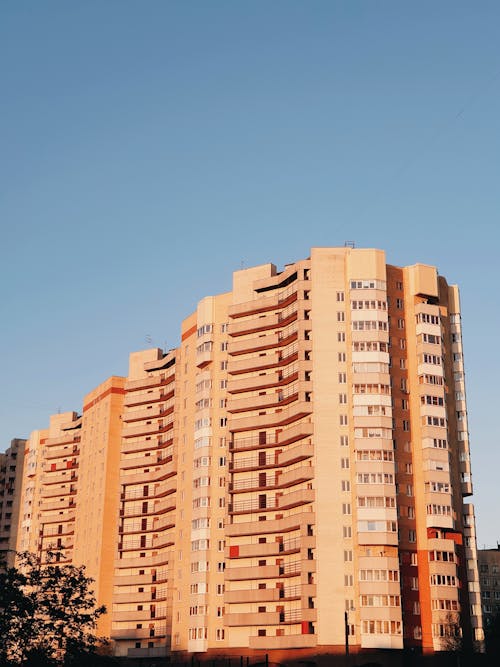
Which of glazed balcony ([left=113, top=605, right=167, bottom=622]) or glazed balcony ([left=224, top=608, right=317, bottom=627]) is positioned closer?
glazed balcony ([left=224, top=608, right=317, bottom=627])

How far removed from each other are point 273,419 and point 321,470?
13.8 metres

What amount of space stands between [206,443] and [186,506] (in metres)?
11.4

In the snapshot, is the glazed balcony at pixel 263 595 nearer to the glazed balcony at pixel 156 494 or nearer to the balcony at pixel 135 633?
the glazed balcony at pixel 156 494

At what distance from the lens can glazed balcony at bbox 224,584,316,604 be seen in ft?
→ 378

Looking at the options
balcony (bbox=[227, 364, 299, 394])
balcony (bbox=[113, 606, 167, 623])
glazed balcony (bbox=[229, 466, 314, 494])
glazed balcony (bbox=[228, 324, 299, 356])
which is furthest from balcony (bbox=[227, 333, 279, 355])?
balcony (bbox=[113, 606, 167, 623])

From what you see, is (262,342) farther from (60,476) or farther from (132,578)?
(60,476)

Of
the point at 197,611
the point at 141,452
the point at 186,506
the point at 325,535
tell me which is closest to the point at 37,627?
the point at 325,535

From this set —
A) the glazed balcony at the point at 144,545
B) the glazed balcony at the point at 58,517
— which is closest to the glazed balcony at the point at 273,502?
the glazed balcony at the point at 144,545

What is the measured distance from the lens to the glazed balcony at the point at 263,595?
11525 centimetres

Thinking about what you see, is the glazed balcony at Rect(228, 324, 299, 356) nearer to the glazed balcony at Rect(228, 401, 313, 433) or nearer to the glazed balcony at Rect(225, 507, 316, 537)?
the glazed balcony at Rect(228, 401, 313, 433)

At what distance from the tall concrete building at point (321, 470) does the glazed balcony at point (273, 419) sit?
0.90 feet

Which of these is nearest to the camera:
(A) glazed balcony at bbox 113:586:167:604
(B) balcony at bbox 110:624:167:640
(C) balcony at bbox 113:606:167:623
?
(B) balcony at bbox 110:624:167:640

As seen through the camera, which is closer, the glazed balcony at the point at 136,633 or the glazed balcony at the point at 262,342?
the glazed balcony at the point at 262,342

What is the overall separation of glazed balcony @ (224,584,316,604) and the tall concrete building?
0.21 m
